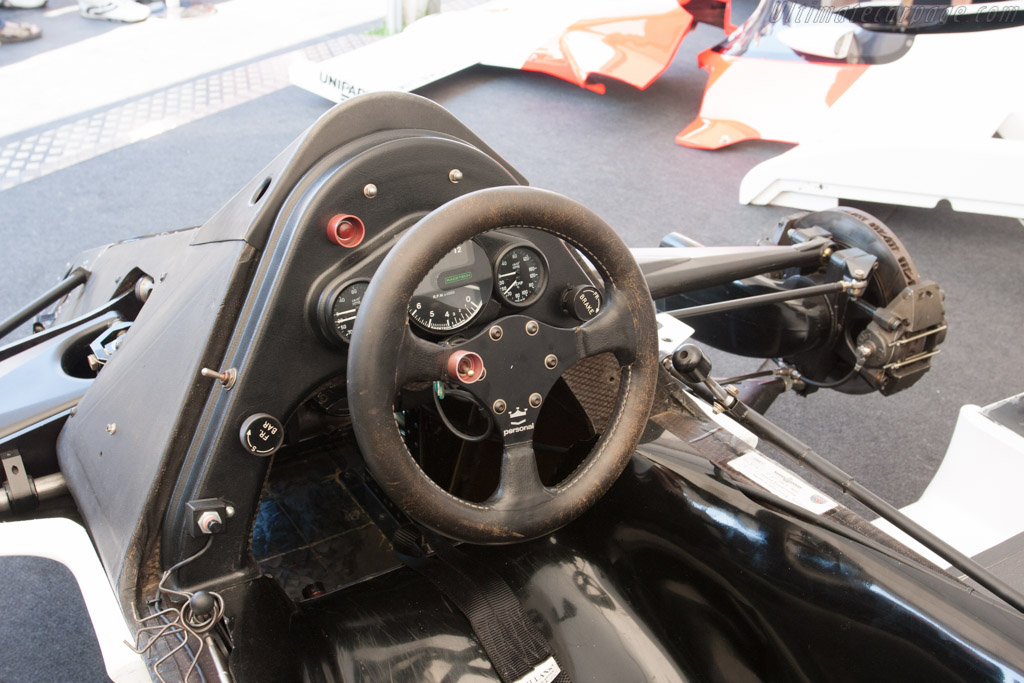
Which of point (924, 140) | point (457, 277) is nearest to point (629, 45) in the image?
point (924, 140)

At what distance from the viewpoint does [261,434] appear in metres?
0.98

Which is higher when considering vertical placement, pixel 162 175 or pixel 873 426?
pixel 162 175

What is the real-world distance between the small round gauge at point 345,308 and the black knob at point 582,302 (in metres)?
0.26

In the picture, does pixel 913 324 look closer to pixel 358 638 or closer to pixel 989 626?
pixel 989 626

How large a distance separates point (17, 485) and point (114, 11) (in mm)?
4235

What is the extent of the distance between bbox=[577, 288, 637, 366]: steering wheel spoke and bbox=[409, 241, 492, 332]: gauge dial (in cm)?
14

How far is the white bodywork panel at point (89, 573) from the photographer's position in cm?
94

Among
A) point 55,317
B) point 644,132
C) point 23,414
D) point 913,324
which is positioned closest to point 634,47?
point 644,132

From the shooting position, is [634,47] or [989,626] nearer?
[989,626]

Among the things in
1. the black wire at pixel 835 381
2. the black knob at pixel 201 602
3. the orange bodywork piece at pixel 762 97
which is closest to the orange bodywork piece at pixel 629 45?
the orange bodywork piece at pixel 762 97

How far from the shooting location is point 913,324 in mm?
1720

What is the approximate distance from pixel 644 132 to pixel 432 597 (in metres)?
3.05

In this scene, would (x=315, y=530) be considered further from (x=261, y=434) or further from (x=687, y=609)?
(x=687, y=609)

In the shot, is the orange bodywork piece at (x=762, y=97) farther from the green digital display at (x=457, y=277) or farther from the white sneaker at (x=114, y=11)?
the white sneaker at (x=114, y=11)
